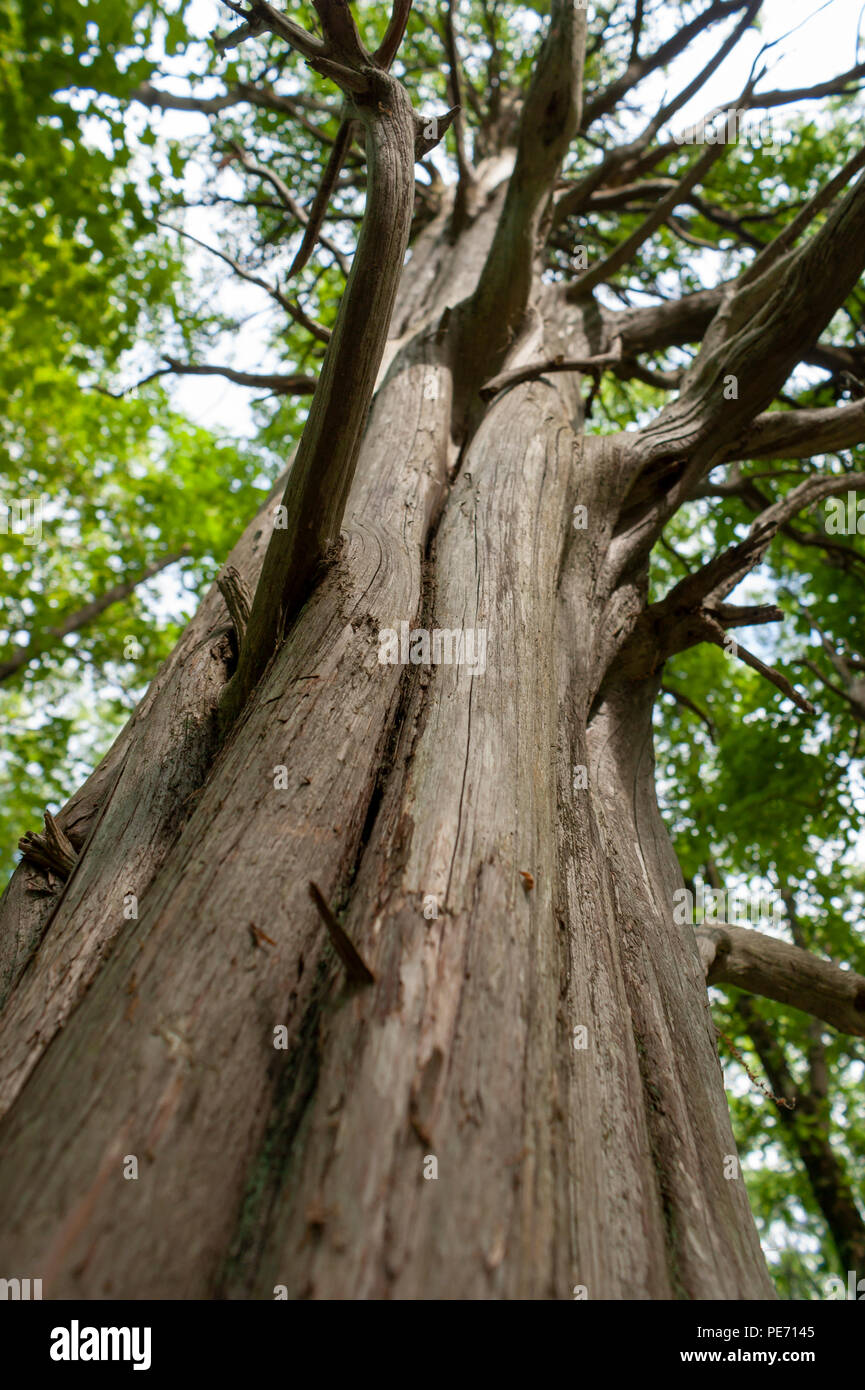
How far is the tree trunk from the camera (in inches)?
42.7

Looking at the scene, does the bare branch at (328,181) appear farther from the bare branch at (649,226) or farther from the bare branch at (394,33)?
the bare branch at (649,226)

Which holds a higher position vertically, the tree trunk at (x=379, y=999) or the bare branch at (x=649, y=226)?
the bare branch at (x=649, y=226)

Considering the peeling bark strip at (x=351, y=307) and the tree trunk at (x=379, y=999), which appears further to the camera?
the peeling bark strip at (x=351, y=307)

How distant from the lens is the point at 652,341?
15.7 ft

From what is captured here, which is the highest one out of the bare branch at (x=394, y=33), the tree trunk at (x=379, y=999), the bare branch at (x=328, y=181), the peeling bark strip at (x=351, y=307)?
the bare branch at (x=328, y=181)

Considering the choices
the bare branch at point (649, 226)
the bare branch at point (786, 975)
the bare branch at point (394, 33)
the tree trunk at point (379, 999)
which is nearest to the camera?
the tree trunk at point (379, 999)

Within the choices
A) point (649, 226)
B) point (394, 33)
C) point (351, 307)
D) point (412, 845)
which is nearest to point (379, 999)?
point (412, 845)

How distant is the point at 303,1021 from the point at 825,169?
7721mm

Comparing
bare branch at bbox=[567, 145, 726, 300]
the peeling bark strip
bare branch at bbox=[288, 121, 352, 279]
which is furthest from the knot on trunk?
bare branch at bbox=[567, 145, 726, 300]

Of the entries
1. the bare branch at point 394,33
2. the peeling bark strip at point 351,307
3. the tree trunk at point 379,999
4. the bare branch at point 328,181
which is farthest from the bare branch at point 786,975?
the bare branch at point 394,33

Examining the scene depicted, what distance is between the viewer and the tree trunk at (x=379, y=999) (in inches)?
42.7

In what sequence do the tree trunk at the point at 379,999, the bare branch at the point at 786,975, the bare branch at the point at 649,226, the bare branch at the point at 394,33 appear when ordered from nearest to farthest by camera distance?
the tree trunk at the point at 379,999 → the bare branch at the point at 394,33 → the bare branch at the point at 786,975 → the bare branch at the point at 649,226
